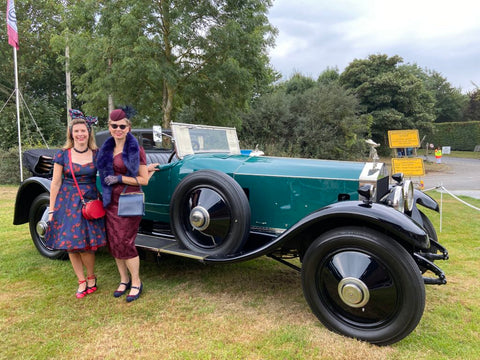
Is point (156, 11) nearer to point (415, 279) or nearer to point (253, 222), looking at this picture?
point (253, 222)

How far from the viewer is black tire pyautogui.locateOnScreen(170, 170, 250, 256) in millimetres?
2934

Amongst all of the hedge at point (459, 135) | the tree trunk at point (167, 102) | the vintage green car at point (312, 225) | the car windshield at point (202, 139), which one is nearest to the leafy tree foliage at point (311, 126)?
the tree trunk at point (167, 102)

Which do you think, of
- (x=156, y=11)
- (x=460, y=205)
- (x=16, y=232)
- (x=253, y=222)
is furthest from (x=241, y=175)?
(x=156, y=11)

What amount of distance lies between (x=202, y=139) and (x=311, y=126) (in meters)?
12.5

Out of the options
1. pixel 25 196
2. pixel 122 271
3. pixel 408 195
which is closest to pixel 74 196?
pixel 122 271

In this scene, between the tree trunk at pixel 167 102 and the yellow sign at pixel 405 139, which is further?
the tree trunk at pixel 167 102

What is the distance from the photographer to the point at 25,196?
4453 millimetres

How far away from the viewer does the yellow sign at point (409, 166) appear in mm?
7023

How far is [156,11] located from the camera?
30.0 ft

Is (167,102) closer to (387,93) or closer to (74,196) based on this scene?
(74,196)

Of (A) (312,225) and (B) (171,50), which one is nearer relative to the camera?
(A) (312,225)

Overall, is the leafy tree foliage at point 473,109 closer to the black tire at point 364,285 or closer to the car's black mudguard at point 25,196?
the black tire at point 364,285

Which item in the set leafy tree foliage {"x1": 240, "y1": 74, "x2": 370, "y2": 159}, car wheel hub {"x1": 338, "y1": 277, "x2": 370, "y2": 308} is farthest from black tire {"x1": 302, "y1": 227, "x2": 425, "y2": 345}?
leafy tree foliage {"x1": 240, "y1": 74, "x2": 370, "y2": 159}

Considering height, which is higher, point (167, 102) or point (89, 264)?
point (167, 102)
